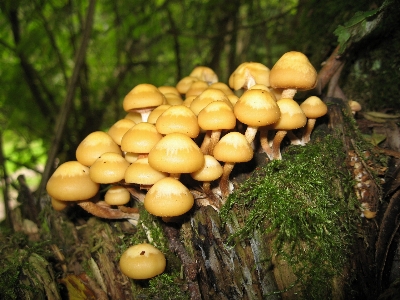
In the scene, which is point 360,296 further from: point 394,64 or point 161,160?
point 394,64

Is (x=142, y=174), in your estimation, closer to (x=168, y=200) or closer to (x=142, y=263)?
(x=168, y=200)

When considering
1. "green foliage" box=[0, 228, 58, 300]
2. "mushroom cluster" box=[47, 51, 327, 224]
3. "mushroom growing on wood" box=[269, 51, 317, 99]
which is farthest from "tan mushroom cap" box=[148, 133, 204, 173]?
"green foliage" box=[0, 228, 58, 300]

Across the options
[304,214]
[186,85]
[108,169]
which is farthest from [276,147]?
[108,169]

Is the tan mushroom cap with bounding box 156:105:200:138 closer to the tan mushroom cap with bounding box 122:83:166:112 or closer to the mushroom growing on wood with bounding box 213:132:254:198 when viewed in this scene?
the mushroom growing on wood with bounding box 213:132:254:198

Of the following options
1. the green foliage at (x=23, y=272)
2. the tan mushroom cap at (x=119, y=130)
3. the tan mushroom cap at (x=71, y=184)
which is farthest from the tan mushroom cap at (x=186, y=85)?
the green foliage at (x=23, y=272)

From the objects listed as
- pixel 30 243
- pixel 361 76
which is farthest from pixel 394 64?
pixel 30 243
